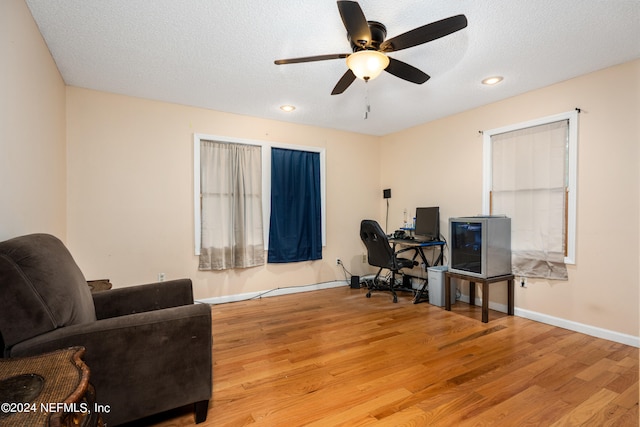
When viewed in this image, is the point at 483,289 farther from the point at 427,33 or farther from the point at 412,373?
the point at 427,33

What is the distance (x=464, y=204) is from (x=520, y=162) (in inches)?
33.3

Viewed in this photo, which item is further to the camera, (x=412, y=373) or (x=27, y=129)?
(x=412, y=373)

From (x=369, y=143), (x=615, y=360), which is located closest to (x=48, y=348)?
(x=615, y=360)

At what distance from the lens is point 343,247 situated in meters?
5.00

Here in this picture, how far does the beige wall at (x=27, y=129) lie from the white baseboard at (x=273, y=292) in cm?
183

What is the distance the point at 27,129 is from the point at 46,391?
1.99 metres

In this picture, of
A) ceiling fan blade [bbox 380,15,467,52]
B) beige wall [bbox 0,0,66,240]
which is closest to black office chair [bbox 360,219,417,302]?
ceiling fan blade [bbox 380,15,467,52]

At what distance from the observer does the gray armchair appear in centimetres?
130

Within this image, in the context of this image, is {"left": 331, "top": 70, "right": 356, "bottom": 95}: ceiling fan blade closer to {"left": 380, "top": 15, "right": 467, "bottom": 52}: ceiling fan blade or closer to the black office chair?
{"left": 380, "top": 15, "right": 467, "bottom": 52}: ceiling fan blade

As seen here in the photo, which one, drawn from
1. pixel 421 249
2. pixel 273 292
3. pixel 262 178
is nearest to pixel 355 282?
pixel 421 249

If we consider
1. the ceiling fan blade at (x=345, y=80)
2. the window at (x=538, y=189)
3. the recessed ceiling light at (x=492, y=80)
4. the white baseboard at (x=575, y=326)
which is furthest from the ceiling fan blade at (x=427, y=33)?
the white baseboard at (x=575, y=326)

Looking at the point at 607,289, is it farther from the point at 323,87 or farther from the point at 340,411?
the point at 323,87

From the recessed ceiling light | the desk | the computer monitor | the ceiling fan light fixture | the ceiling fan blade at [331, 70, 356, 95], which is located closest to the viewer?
the ceiling fan light fixture

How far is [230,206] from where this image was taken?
4.01 meters
